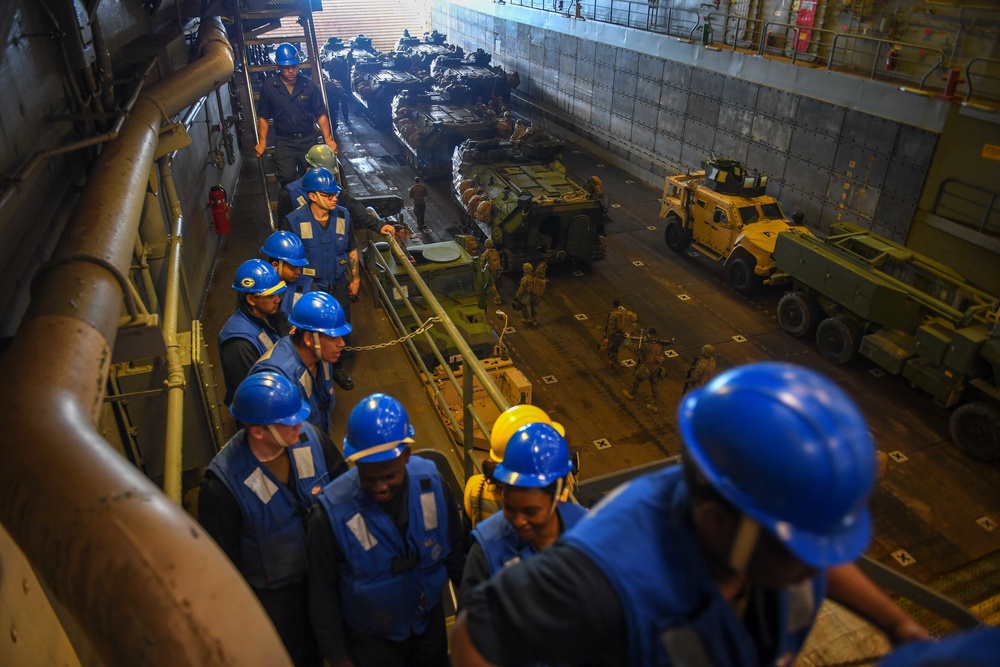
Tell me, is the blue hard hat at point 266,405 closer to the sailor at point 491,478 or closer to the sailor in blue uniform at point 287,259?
the sailor at point 491,478

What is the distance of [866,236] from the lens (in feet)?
43.4

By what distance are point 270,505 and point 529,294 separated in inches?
428

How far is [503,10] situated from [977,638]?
34.2 metres

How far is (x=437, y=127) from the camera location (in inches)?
813

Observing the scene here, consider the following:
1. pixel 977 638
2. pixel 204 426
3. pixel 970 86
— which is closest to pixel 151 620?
pixel 977 638

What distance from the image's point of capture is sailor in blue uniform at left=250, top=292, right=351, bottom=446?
4289 millimetres

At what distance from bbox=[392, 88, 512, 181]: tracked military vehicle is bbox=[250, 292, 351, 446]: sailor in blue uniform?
16.9 meters

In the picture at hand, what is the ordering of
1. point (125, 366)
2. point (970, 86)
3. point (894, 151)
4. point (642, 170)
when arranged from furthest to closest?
point (642, 170) < point (894, 151) < point (970, 86) < point (125, 366)

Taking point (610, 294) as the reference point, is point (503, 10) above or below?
above

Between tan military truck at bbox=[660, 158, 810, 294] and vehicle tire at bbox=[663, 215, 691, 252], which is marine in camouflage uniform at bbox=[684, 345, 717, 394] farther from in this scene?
vehicle tire at bbox=[663, 215, 691, 252]

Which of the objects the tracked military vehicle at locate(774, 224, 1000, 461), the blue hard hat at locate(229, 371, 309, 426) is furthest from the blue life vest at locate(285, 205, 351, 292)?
the tracked military vehicle at locate(774, 224, 1000, 461)

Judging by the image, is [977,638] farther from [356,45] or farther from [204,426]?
[356,45]

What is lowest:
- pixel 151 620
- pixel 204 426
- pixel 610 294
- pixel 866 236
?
pixel 610 294

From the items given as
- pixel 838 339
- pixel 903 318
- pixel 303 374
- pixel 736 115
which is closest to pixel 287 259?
pixel 303 374
